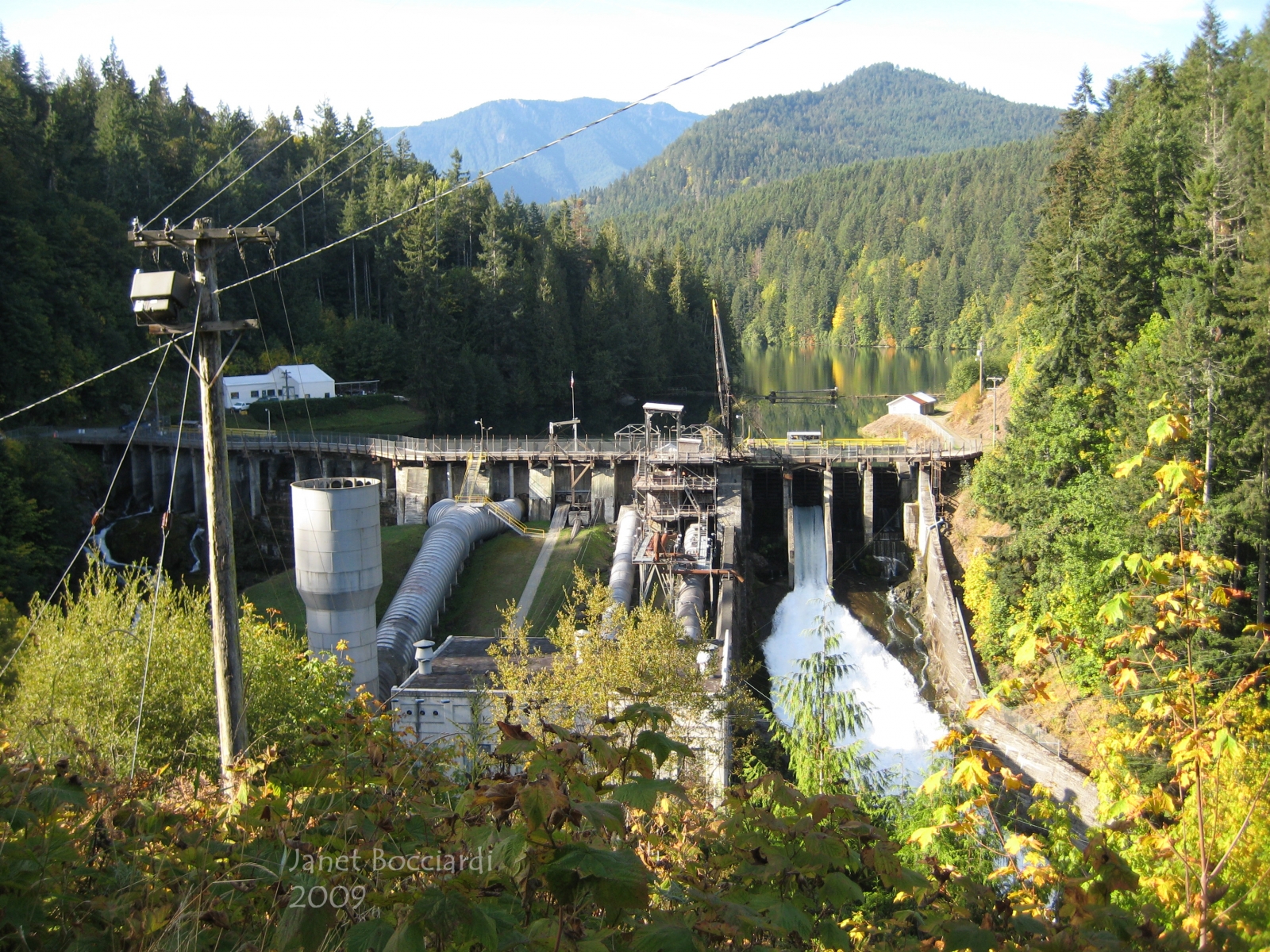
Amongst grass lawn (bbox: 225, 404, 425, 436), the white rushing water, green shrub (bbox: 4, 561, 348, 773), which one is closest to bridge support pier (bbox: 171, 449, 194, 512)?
grass lawn (bbox: 225, 404, 425, 436)

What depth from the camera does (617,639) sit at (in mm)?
18938

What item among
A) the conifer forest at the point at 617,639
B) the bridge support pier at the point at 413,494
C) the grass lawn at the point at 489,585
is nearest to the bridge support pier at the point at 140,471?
the conifer forest at the point at 617,639

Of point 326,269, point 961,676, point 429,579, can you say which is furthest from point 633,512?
point 326,269

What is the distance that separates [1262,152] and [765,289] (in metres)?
171

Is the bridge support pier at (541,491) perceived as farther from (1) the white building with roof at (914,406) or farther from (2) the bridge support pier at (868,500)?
(1) the white building with roof at (914,406)

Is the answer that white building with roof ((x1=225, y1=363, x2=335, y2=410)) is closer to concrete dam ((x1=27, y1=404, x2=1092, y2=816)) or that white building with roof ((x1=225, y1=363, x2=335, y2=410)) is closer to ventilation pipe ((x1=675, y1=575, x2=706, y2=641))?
concrete dam ((x1=27, y1=404, x2=1092, y2=816))

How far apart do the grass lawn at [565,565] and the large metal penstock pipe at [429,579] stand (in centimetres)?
369

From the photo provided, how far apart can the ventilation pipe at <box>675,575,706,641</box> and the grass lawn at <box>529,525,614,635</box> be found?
14.4 ft

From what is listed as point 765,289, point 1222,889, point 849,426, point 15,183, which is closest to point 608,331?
point 849,426

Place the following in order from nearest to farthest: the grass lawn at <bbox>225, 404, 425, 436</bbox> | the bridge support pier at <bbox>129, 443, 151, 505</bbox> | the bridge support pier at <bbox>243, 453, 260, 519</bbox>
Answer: the bridge support pier at <bbox>243, 453, 260, 519</bbox> < the bridge support pier at <bbox>129, 443, 151, 505</bbox> < the grass lawn at <bbox>225, 404, 425, 436</bbox>

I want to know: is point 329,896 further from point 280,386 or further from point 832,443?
point 280,386

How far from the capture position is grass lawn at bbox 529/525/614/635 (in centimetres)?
3534

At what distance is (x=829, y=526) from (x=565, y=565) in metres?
13.1

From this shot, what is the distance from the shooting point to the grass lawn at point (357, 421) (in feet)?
205
